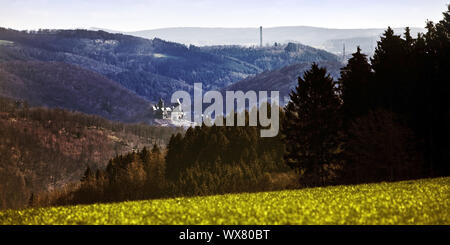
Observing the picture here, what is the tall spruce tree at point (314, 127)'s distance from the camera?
5562cm

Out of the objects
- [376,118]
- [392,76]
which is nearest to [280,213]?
[376,118]

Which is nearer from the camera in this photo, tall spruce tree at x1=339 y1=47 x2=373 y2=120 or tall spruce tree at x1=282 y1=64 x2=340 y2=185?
tall spruce tree at x1=282 y1=64 x2=340 y2=185

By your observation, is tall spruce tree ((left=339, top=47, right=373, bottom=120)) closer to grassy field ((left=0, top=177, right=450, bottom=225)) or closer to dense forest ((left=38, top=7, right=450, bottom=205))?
dense forest ((left=38, top=7, right=450, bottom=205))

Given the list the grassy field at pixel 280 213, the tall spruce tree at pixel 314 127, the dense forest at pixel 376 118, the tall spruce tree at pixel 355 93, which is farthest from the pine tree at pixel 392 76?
the grassy field at pixel 280 213

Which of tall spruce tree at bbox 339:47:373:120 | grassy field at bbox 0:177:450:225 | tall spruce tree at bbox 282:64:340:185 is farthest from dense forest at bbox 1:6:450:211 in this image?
grassy field at bbox 0:177:450:225

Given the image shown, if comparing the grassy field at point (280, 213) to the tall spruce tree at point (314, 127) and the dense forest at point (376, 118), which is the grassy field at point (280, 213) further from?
the tall spruce tree at point (314, 127)

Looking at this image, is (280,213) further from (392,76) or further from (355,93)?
(392,76)

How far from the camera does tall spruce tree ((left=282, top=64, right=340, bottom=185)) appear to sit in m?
55.6

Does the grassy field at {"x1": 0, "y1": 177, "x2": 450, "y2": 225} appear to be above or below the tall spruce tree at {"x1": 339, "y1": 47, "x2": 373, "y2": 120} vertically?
below

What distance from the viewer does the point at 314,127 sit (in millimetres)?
56156

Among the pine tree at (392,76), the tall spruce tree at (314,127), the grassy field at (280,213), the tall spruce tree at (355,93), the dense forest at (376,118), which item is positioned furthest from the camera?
the tall spruce tree at (355,93)
